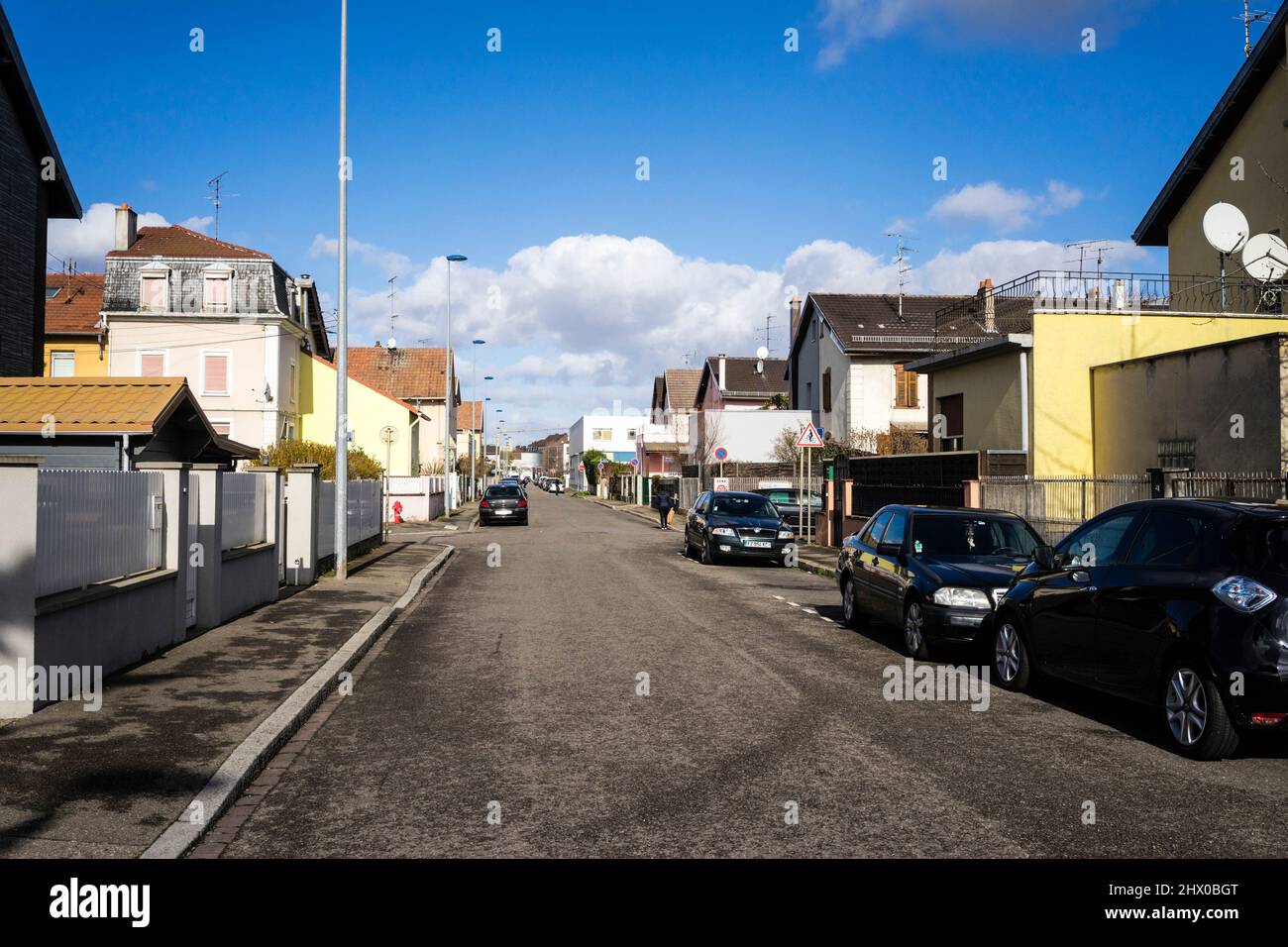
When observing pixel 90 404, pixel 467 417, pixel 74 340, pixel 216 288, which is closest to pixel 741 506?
pixel 90 404

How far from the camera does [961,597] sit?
34.4 ft

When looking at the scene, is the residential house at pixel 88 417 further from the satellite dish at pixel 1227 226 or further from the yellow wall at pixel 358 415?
the yellow wall at pixel 358 415

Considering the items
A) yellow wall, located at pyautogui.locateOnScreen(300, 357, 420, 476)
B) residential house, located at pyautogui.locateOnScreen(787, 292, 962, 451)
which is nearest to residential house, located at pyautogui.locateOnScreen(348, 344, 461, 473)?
yellow wall, located at pyautogui.locateOnScreen(300, 357, 420, 476)

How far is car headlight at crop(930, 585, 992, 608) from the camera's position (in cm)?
1044

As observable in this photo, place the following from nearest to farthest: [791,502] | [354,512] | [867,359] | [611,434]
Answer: [354,512], [791,502], [867,359], [611,434]

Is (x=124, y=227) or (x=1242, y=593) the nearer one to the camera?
(x=1242, y=593)

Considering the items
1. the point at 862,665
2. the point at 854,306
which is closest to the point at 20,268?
the point at 862,665

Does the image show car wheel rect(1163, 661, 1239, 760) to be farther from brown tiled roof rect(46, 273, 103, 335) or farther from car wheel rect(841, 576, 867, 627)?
brown tiled roof rect(46, 273, 103, 335)

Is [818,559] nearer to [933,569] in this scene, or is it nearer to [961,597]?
[933,569]

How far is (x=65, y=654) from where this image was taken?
8102 mm

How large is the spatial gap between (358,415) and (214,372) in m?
11.9

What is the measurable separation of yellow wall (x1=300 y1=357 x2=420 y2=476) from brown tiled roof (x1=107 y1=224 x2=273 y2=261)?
6411 mm
